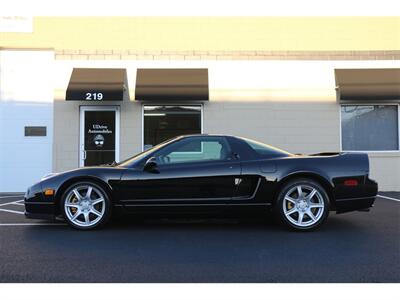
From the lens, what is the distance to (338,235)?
19.9ft

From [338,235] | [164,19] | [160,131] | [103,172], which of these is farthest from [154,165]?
[164,19]

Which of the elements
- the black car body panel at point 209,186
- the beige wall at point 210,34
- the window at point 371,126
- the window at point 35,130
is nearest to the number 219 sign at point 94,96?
the beige wall at point 210,34

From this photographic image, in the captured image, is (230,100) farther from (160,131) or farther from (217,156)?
(217,156)

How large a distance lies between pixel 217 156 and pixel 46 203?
2488mm

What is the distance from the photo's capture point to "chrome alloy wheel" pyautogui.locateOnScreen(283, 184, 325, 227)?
6.14 metres

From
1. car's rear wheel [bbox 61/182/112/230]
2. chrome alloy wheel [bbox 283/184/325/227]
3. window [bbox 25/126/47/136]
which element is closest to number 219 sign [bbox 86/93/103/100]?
window [bbox 25/126/47/136]

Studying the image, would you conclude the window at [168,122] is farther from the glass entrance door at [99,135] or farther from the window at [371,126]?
the window at [371,126]

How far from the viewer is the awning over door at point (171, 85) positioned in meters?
10.9

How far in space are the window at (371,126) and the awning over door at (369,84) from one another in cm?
76

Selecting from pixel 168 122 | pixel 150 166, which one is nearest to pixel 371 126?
pixel 168 122

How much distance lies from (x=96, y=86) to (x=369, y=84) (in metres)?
6.81

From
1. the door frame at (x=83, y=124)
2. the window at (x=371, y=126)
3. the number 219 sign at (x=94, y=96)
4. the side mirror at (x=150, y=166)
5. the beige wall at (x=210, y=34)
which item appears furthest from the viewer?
the window at (x=371, y=126)

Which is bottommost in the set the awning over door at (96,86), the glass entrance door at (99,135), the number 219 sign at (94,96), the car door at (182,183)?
the car door at (182,183)

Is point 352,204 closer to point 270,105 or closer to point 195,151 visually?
point 195,151
